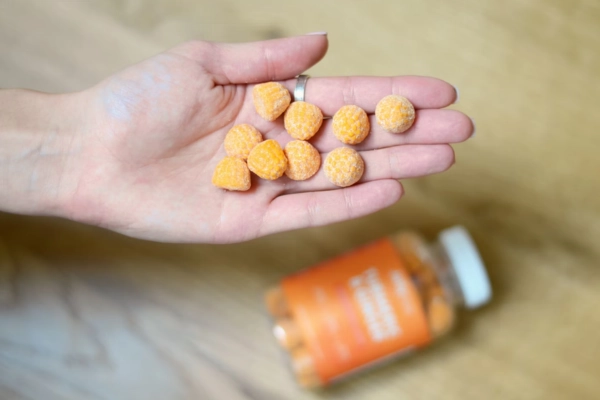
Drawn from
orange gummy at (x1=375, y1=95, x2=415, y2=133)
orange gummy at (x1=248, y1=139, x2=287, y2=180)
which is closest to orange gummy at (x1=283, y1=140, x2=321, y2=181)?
orange gummy at (x1=248, y1=139, x2=287, y2=180)

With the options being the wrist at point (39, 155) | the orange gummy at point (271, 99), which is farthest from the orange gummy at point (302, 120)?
the wrist at point (39, 155)

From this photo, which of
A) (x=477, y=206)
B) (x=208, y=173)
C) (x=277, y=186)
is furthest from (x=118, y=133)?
(x=477, y=206)

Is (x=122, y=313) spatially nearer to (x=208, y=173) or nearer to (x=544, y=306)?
(x=208, y=173)

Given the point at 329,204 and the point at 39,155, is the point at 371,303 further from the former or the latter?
the point at 39,155

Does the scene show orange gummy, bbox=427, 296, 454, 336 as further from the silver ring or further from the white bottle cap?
the silver ring

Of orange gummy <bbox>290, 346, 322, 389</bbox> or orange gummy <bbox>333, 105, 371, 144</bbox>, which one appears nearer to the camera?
orange gummy <bbox>333, 105, 371, 144</bbox>

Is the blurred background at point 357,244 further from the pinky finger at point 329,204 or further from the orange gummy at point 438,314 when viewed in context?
the pinky finger at point 329,204

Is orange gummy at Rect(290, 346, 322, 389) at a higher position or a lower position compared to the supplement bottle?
lower
